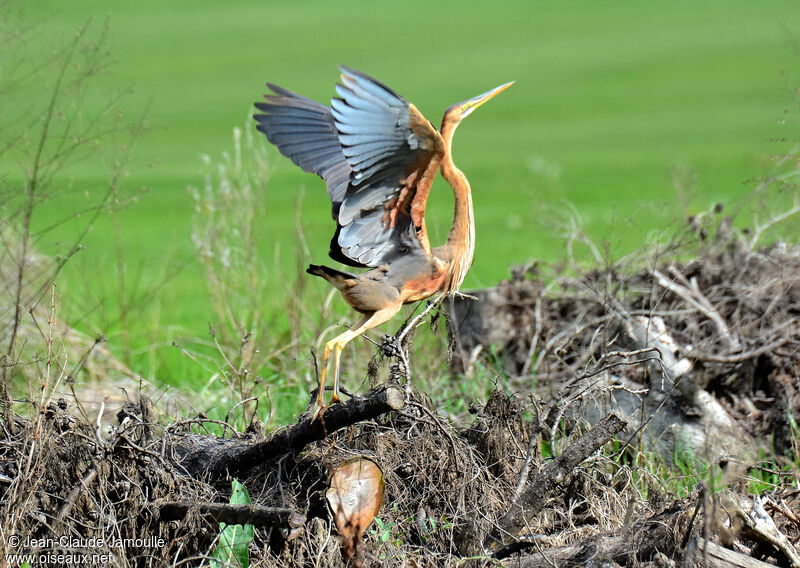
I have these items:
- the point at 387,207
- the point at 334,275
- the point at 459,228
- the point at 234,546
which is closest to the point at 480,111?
the point at 459,228

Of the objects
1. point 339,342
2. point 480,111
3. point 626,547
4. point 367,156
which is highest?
point 367,156

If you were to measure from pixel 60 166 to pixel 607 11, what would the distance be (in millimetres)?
28051

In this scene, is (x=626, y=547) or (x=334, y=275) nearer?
(x=626, y=547)

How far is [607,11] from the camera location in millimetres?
29984

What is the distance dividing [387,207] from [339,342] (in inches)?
22.3

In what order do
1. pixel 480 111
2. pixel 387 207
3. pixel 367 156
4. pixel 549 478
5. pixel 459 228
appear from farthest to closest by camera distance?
pixel 480 111, pixel 459 228, pixel 387 207, pixel 549 478, pixel 367 156

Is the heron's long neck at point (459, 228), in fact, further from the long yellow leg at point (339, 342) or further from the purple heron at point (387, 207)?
the long yellow leg at point (339, 342)

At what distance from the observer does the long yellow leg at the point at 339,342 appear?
346 centimetres

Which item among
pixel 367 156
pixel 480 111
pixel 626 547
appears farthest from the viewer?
pixel 480 111

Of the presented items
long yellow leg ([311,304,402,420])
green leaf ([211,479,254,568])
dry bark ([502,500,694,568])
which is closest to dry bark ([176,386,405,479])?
long yellow leg ([311,304,402,420])

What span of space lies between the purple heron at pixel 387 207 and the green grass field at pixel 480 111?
57.8 inches

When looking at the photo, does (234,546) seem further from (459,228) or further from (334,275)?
(459,228)

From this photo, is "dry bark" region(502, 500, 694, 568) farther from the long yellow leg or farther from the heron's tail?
the heron's tail

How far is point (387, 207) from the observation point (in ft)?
12.1
